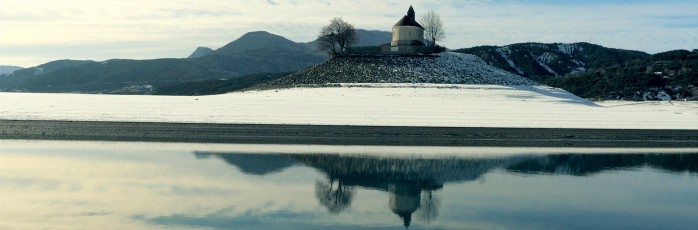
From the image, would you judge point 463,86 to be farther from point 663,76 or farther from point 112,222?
point 112,222

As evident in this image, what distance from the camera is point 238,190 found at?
936 inches

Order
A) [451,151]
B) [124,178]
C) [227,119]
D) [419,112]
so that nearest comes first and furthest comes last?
[124,178], [451,151], [227,119], [419,112]

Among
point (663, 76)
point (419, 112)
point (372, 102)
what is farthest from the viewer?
point (663, 76)

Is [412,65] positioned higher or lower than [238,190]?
higher

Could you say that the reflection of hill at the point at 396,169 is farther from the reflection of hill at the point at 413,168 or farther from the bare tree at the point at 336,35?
the bare tree at the point at 336,35

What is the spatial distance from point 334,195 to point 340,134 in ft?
60.6

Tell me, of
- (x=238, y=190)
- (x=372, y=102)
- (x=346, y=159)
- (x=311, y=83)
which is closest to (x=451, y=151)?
(x=346, y=159)

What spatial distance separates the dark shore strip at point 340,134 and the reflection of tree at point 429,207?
50.1 ft

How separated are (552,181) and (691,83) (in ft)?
310

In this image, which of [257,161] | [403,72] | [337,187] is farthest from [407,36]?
[337,187]

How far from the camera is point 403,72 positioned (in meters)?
91.4

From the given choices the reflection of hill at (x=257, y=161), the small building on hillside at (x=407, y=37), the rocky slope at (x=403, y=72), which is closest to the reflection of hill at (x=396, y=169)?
the reflection of hill at (x=257, y=161)

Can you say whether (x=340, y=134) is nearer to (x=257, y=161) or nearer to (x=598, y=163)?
(x=257, y=161)

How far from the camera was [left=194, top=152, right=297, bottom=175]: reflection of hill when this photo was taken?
28.6 metres
